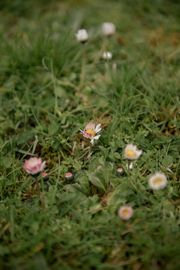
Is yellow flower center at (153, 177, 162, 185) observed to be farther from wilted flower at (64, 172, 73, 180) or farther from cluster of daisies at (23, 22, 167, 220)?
wilted flower at (64, 172, 73, 180)

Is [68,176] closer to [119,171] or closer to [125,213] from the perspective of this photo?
[119,171]

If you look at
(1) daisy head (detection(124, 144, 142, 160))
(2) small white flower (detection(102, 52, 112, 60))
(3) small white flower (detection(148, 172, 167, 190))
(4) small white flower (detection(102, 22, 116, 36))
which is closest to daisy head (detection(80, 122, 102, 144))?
(1) daisy head (detection(124, 144, 142, 160))

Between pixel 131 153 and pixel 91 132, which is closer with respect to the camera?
pixel 131 153

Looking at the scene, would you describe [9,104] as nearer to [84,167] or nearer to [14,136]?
[14,136]

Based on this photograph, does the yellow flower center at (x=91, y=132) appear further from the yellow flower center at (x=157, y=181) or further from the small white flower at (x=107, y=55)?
the small white flower at (x=107, y=55)

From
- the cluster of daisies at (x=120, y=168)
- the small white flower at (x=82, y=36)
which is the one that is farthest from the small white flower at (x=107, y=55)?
the cluster of daisies at (x=120, y=168)

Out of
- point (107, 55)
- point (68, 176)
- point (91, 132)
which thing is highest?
point (107, 55)

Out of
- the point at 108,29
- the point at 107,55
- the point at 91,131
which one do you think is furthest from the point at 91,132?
the point at 108,29
